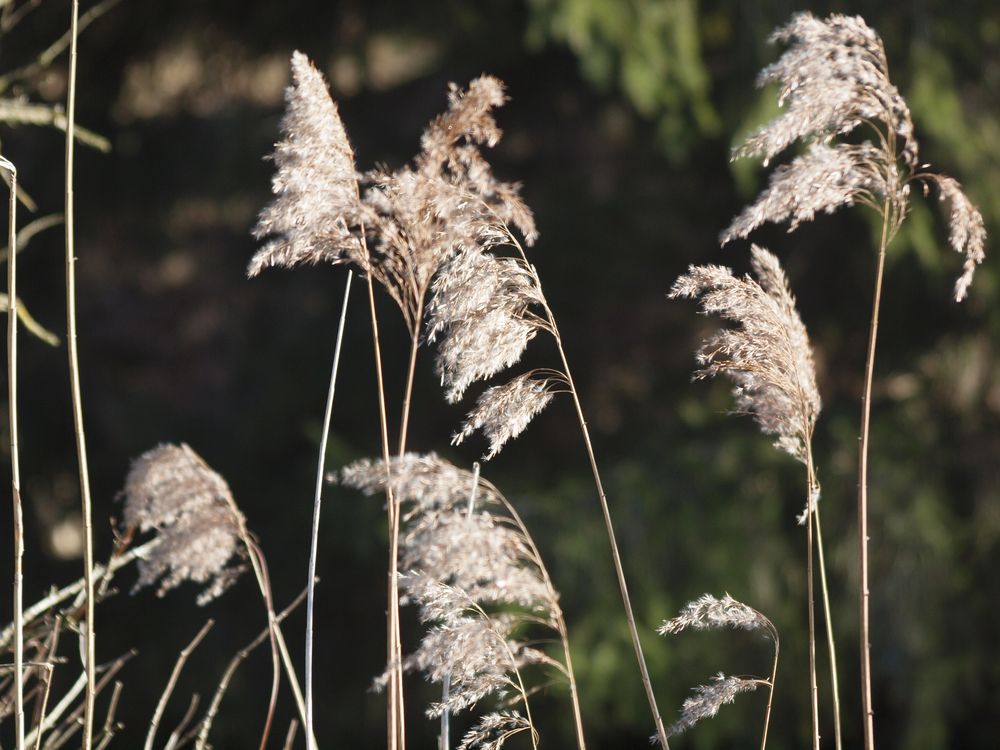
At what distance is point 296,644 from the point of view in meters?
4.17

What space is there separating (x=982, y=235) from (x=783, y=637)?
7.86ft

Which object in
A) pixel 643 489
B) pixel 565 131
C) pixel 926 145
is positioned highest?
pixel 565 131

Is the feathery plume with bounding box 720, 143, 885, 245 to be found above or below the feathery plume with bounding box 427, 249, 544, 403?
above

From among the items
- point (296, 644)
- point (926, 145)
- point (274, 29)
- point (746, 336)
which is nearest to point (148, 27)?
point (274, 29)

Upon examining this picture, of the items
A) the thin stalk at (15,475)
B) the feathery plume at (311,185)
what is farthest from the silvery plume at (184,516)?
the feathery plume at (311,185)

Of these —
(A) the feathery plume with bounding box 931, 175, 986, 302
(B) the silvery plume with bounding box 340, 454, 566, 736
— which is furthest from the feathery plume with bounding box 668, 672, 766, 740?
(A) the feathery plume with bounding box 931, 175, 986, 302

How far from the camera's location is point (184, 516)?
97cm

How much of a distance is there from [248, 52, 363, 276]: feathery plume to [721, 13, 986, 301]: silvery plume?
1.05 ft

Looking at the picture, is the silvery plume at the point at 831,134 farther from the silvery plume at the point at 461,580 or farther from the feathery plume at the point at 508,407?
the silvery plume at the point at 461,580

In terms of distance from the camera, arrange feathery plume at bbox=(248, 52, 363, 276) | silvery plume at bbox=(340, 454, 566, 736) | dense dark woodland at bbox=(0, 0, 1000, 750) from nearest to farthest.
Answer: silvery plume at bbox=(340, 454, 566, 736) → feathery plume at bbox=(248, 52, 363, 276) → dense dark woodland at bbox=(0, 0, 1000, 750)

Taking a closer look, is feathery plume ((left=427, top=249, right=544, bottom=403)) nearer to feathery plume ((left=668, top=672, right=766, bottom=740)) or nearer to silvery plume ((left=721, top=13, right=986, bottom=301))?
silvery plume ((left=721, top=13, right=986, bottom=301))

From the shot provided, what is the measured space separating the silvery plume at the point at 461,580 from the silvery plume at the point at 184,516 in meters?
0.19

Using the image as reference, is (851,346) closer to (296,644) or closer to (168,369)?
(296,644)

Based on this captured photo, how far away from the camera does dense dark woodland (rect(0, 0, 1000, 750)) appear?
3006 mm
